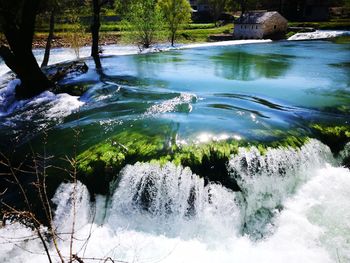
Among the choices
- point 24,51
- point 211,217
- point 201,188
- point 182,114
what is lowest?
point 211,217

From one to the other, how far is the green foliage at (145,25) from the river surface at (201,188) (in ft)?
73.5

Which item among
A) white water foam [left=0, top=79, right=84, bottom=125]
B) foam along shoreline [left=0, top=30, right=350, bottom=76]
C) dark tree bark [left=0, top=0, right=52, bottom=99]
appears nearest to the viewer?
white water foam [left=0, top=79, right=84, bottom=125]

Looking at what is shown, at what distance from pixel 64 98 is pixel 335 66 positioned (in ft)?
54.1

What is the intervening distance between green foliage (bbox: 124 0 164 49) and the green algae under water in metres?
15.9

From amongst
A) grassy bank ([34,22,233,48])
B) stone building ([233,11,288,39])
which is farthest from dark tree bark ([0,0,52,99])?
stone building ([233,11,288,39])

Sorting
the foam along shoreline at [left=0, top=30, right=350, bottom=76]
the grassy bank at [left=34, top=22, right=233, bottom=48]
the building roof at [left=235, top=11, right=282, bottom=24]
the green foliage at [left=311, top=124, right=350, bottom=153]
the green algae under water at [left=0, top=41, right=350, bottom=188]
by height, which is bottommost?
the green foliage at [left=311, top=124, right=350, bottom=153]

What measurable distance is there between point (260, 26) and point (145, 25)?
19428 millimetres

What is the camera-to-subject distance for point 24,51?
15.1 m

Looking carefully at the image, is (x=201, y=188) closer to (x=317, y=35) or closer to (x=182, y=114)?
(x=182, y=114)

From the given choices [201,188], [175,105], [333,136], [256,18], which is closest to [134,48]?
[256,18]

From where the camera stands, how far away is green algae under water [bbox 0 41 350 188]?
30.6 ft

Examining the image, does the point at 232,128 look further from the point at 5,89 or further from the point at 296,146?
the point at 5,89

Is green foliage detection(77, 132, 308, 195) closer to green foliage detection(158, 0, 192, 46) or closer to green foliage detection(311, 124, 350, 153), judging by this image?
green foliage detection(311, 124, 350, 153)

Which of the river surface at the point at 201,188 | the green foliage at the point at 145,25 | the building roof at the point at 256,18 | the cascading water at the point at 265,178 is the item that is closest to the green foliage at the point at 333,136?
the river surface at the point at 201,188
